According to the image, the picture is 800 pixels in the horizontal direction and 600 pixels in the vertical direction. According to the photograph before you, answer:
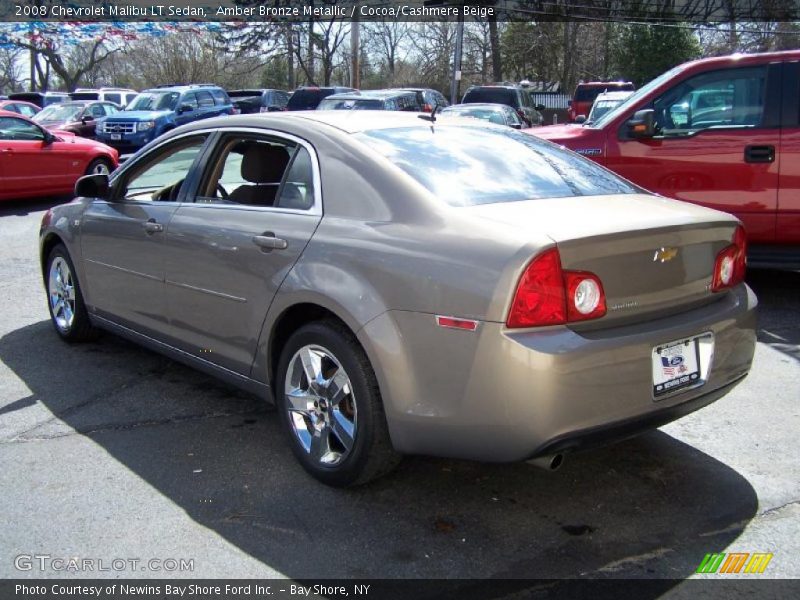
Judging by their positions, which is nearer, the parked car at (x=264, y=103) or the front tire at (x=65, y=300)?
A: the front tire at (x=65, y=300)

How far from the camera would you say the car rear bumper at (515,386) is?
2953 mm

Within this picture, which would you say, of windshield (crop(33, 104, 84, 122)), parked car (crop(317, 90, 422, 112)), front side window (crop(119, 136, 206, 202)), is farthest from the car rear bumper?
windshield (crop(33, 104, 84, 122))

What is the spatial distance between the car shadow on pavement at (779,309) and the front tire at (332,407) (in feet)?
11.2

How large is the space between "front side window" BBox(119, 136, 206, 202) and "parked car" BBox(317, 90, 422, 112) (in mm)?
11574

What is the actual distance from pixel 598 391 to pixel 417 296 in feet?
2.51

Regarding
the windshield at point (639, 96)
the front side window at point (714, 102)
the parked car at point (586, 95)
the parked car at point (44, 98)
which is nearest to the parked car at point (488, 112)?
the windshield at point (639, 96)

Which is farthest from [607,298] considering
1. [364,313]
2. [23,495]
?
[23,495]

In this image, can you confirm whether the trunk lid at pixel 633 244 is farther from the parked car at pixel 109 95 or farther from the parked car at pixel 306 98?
the parked car at pixel 109 95

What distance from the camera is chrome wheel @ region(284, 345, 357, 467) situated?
11.6 ft

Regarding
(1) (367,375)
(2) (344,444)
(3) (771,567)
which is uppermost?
(1) (367,375)

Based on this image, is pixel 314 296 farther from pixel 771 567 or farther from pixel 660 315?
pixel 771 567

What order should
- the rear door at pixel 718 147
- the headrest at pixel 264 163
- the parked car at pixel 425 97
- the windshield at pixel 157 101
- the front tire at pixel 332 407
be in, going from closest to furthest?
1. the front tire at pixel 332 407
2. the headrest at pixel 264 163
3. the rear door at pixel 718 147
4. the parked car at pixel 425 97
5. the windshield at pixel 157 101

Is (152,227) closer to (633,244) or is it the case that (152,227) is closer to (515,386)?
(515,386)

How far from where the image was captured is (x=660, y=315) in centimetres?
333
